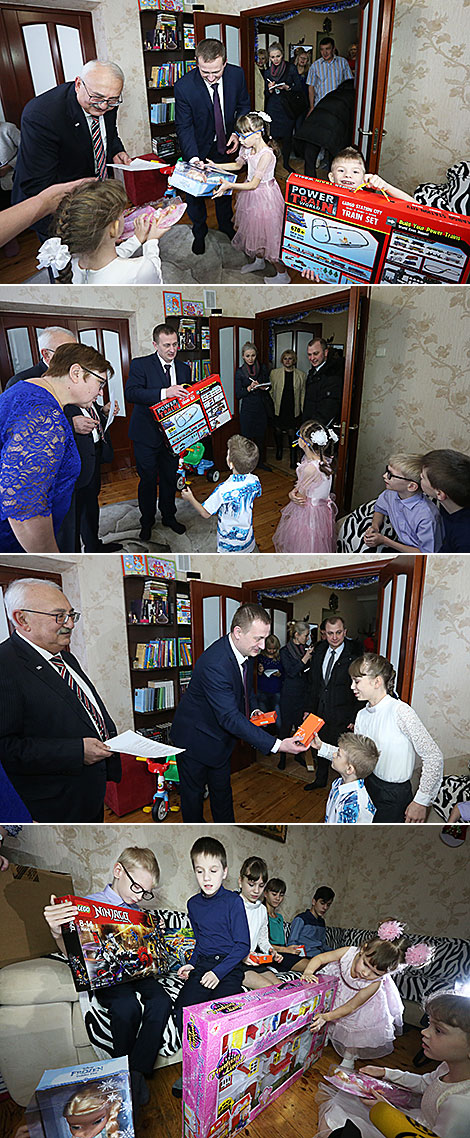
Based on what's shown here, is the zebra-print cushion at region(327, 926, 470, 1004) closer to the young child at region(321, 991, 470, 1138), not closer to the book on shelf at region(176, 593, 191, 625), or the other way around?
the young child at region(321, 991, 470, 1138)

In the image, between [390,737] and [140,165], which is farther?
[390,737]

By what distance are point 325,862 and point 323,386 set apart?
4.55 ft

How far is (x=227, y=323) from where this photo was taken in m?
1.85

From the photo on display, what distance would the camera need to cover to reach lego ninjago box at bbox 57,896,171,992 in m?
2.27

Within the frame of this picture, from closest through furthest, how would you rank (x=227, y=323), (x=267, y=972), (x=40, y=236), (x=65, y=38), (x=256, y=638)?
(x=65, y=38) < (x=40, y=236) < (x=227, y=323) < (x=256, y=638) < (x=267, y=972)

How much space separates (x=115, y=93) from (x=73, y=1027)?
2.41 meters

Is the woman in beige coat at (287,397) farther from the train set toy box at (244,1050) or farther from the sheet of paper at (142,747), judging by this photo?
the train set toy box at (244,1050)

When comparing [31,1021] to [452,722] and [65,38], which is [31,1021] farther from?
[65,38]

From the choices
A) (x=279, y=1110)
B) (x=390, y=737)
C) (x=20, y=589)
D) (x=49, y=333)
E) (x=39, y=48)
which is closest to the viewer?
(x=39, y=48)

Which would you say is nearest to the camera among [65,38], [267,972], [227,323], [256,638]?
[65,38]

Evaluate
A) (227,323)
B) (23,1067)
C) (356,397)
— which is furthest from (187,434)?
(23,1067)

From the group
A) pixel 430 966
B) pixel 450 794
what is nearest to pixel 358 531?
pixel 450 794

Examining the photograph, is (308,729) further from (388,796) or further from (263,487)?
(263,487)

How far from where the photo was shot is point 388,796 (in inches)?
88.9
